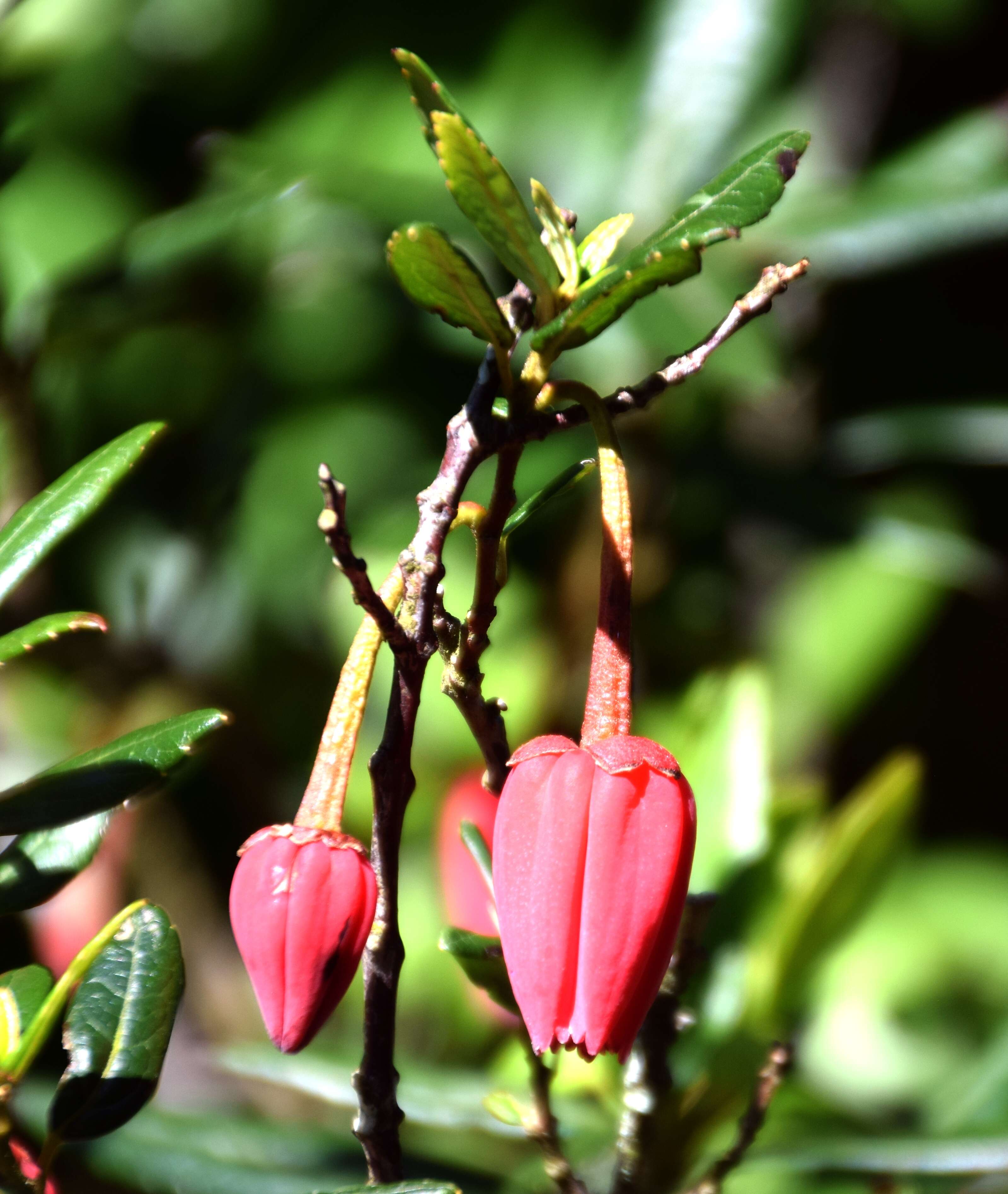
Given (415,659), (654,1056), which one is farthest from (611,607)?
(654,1056)

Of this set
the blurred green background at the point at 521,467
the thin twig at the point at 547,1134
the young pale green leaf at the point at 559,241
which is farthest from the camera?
the blurred green background at the point at 521,467

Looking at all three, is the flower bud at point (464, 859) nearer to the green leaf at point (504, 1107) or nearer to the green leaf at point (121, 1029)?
the green leaf at point (504, 1107)

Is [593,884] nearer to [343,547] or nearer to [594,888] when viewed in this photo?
[594,888]

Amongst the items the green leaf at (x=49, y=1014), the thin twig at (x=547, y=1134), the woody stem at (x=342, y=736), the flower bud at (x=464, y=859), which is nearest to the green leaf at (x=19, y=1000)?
the green leaf at (x=49, y=1014)

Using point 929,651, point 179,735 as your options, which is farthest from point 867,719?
point 179,735

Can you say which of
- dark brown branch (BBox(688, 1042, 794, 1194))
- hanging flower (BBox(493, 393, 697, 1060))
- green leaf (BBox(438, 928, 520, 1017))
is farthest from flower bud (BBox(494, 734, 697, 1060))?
dark brown branch (BBox(688, 1042, 794, 1194))
